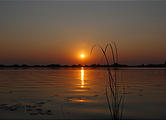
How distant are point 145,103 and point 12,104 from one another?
596 centimetres

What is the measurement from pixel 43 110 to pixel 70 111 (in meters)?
1.03

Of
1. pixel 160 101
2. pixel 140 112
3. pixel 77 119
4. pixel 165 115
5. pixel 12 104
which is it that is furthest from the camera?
pixel 160 101

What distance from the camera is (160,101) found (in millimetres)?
8875

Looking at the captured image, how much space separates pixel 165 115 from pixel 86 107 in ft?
9.88

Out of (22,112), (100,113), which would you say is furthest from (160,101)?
(22,112)

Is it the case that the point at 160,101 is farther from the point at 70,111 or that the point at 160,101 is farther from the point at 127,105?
the point at 70,111

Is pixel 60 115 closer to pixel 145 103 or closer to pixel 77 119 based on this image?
pixel 77 119

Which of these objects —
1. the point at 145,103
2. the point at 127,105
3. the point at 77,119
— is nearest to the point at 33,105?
the point at 77,119

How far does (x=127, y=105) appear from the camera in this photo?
815 centimetres

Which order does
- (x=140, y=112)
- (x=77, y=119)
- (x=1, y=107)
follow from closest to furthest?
(x=77, y=119)
(x=140, y=112)
(x=1, y=107)

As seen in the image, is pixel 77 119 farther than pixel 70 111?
No

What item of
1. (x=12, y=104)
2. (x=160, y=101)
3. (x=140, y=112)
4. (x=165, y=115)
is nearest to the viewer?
(x=165, y=115)

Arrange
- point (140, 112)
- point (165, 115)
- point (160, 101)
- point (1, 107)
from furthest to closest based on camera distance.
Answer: point (160, 101)
point (1, 107)
point (140, 112)
point (165, 115)

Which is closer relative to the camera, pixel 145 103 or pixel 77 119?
pixel 77 119
